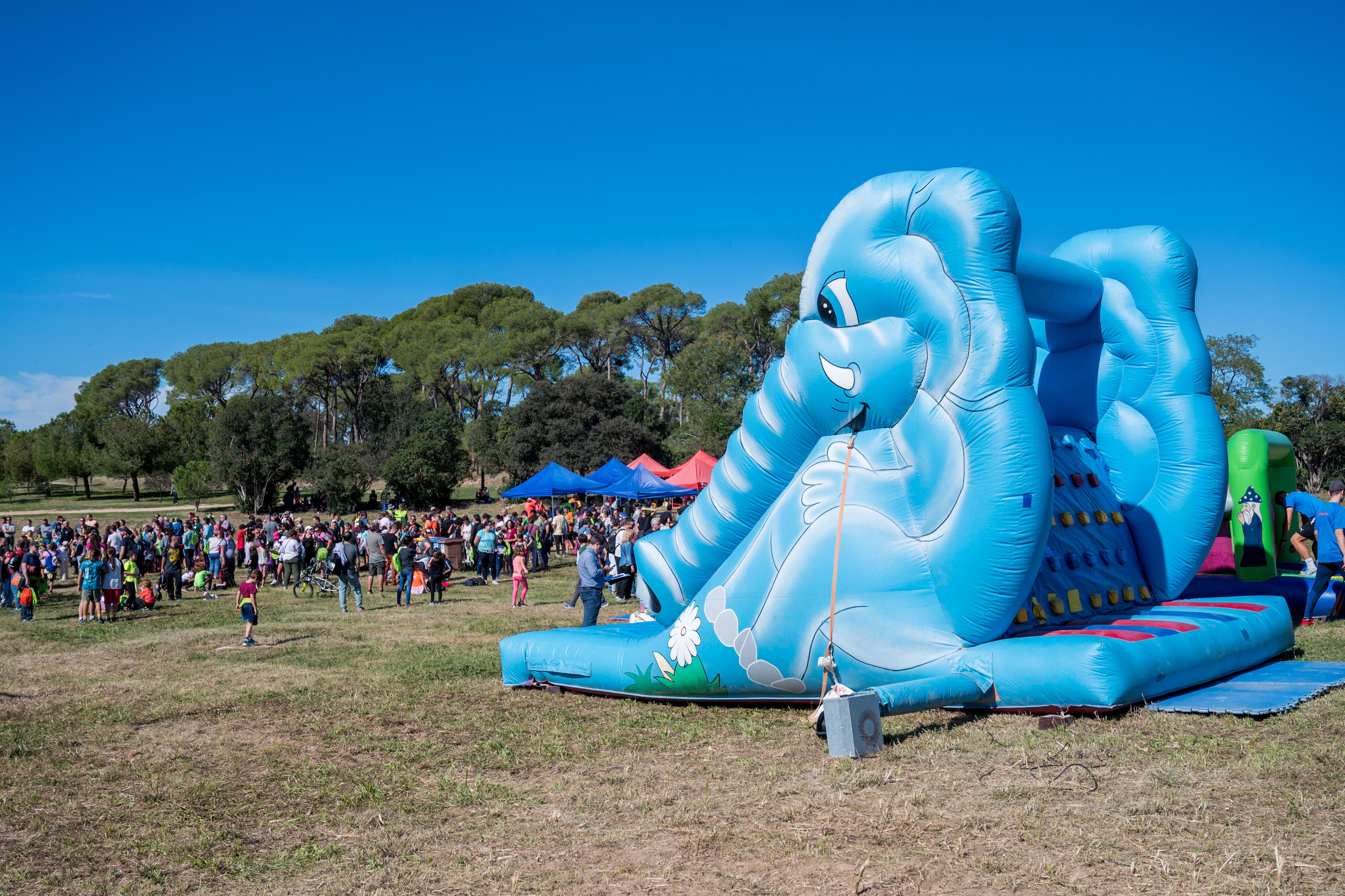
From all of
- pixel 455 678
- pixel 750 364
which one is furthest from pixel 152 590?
pixel 750 364

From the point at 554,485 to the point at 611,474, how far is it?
8.42ft

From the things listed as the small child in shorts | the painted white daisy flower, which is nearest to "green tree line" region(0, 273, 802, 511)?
the small child in shorts

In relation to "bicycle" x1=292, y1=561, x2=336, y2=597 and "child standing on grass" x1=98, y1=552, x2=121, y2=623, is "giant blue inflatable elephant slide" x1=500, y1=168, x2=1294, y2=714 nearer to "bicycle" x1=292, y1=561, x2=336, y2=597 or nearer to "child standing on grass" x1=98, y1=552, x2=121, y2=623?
"child standing on grass" x1=98, y1=552, x2=121, y2=623

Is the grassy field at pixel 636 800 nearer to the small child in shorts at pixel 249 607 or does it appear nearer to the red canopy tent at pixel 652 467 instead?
the small child in shorts at pixel 249 607

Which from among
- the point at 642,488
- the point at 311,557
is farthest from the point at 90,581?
the point at 642,488

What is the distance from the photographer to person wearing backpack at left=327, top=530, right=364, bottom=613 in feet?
49.7

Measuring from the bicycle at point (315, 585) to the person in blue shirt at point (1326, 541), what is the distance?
594 inches

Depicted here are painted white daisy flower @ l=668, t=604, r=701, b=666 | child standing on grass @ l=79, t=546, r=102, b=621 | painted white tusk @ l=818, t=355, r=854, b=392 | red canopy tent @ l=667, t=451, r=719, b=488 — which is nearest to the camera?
painted white tusk @ l=818, t=355, r=854, b=392

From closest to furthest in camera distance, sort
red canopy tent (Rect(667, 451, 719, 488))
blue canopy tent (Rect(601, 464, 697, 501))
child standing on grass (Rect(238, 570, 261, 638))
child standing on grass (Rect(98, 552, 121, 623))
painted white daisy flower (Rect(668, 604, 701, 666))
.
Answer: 1. painted white daisy flower (Rect(668, 604, 701, 666))
2. child standing on grass (Rect(238, 570, 261, 638))
3. child standing on grass (Rect(98, 552, 121, 623))
4. blue canopy tent (Rect(601, 464, 697, 501))
5. red canopy tent (Rect(667, 451, 719, 488))

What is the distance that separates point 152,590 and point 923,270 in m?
14.6

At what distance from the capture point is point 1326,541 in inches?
364

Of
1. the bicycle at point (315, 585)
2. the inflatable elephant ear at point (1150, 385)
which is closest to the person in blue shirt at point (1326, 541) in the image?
the inflatable elephant ear at point (1150, 385)

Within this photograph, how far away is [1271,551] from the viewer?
10.5m

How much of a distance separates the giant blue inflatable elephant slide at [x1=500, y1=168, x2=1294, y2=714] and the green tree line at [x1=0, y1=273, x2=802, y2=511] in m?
30.6
